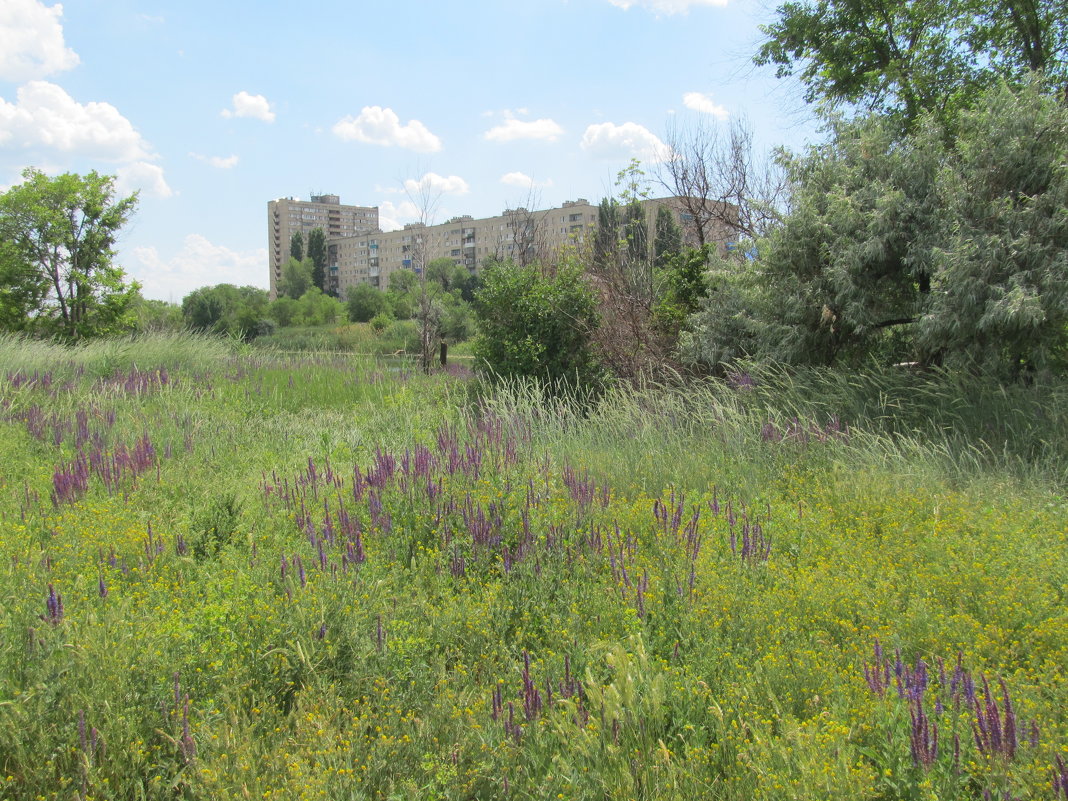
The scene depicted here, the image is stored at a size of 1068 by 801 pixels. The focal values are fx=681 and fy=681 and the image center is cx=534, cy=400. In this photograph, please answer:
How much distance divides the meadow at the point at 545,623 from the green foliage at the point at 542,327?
458 cm

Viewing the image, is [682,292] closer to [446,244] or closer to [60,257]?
[60,257]

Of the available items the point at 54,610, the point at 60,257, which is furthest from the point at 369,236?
the point at 54,610

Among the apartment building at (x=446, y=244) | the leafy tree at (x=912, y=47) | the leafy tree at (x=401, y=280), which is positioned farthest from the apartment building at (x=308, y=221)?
the leafy tree at (x=912, y=47)

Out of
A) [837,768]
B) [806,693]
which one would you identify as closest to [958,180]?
[806,693]

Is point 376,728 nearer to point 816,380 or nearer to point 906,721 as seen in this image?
point 906,721

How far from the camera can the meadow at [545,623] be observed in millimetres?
2129

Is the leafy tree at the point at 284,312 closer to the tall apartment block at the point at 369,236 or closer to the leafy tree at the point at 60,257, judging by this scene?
the tall apartment block at the point at 369,236

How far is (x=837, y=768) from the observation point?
193cm

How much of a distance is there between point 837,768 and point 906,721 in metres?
0.43

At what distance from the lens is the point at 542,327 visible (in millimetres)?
10719

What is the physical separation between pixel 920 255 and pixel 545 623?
699 centimetres

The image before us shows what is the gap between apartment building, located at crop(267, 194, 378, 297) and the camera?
140m

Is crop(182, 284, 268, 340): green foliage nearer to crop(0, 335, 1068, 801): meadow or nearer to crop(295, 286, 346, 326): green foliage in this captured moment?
crop(295, 286, 346, 326): green foliage

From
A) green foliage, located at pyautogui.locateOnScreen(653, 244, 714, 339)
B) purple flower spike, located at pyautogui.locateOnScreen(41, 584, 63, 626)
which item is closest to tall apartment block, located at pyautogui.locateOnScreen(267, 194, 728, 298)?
green foliage, located at pyautogui.locateOnScreen(653, 244, 714, 339)
